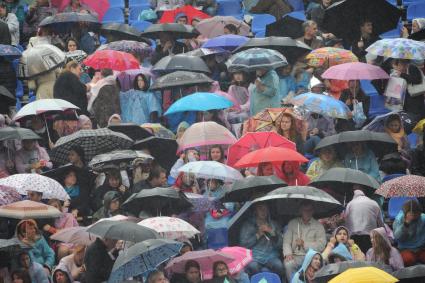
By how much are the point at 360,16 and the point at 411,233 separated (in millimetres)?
7253

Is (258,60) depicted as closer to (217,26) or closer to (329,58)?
(329,58)

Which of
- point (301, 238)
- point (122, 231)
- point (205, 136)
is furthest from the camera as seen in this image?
point (205, 136)

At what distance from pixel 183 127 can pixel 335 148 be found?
259 centimetres

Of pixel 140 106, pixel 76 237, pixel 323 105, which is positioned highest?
pixel 323 105

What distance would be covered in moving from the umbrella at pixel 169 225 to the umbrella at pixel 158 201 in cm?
72

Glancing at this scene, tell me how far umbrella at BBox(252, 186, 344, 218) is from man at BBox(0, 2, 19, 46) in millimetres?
8788

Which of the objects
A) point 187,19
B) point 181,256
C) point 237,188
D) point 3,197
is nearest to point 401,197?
point 237,188

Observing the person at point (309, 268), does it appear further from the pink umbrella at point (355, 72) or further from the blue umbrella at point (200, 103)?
the pink umbrella at point (355, 72)

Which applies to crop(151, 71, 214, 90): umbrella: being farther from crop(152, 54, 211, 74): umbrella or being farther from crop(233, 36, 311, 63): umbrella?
crop(233, 36, 311, 63): umbrella

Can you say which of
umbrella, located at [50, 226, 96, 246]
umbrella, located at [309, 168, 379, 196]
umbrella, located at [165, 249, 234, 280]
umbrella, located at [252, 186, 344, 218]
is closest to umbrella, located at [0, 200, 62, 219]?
umbrella, located at [50, 226, 96, 246]

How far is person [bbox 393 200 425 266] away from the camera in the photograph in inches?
782

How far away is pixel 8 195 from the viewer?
19891mm

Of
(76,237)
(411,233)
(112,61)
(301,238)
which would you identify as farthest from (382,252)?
(112,61)

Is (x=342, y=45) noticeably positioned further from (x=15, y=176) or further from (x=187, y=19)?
(x=15, y=176)
